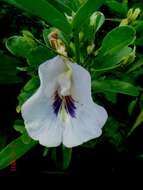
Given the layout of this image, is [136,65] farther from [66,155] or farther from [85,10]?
[85,10]

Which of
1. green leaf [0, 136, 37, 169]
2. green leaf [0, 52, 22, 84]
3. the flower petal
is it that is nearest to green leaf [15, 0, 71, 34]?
the flower petal

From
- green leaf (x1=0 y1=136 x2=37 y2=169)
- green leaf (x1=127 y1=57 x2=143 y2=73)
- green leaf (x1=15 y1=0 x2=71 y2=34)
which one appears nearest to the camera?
green leaf (x1=15 y1=0 x2=71 y2=34)

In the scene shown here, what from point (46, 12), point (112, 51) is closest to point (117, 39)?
point (112, 51)

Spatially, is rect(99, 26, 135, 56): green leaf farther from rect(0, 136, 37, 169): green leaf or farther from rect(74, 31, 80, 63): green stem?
rect(0, 136, 37, 169): green leaf

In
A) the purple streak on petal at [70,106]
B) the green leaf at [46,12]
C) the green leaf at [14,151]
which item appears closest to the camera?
the green leaf at [46,12]

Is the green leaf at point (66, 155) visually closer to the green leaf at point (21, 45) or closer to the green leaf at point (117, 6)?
the green leaf at point (21, 45)

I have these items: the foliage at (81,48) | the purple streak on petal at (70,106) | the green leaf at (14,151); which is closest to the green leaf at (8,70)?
the foliage at (81,48)

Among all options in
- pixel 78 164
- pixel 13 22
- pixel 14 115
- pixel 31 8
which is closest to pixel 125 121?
pixel 78 164
